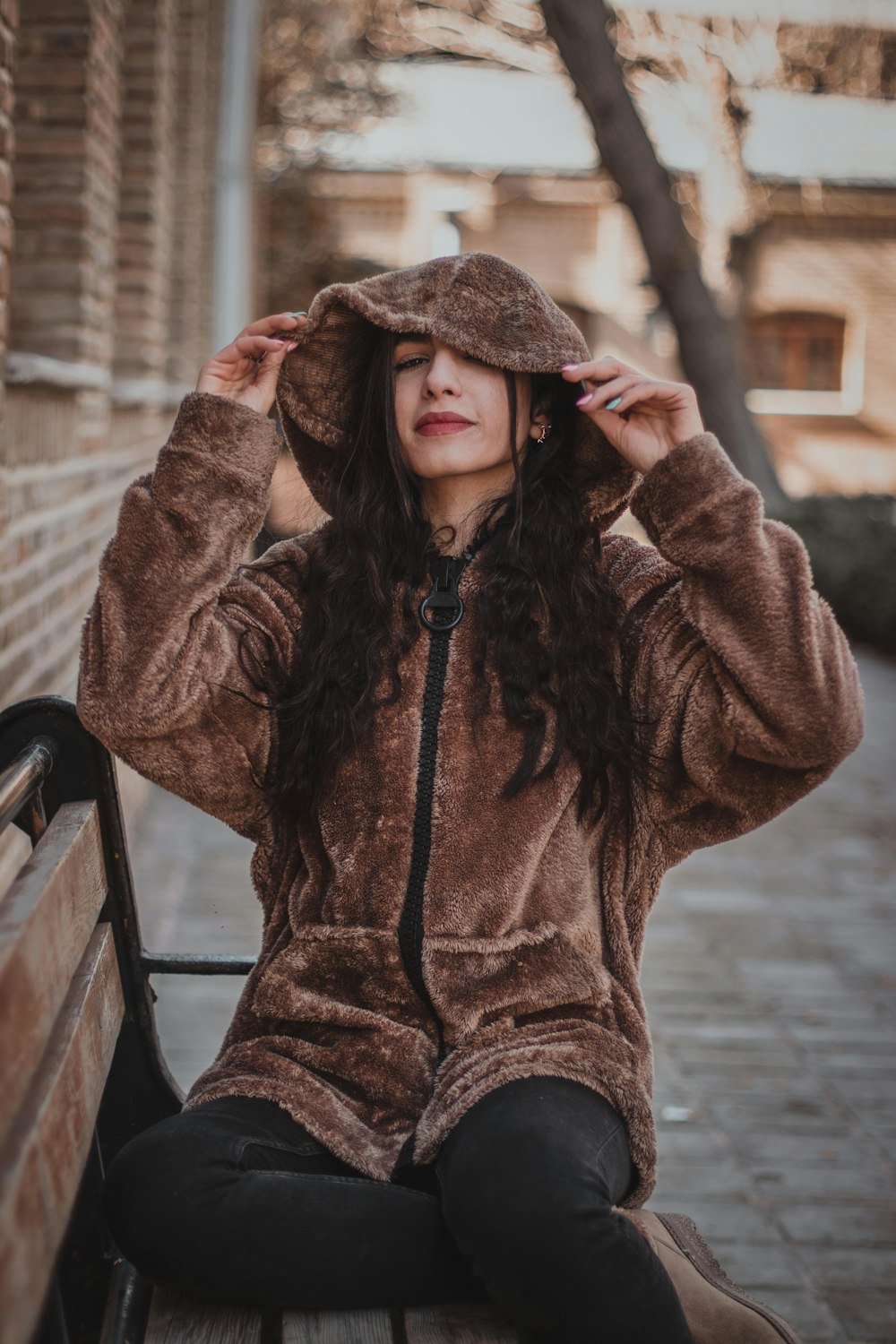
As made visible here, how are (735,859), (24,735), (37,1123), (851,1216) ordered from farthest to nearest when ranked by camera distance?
(735,859), (851,1216), (24,735), (37,1123)

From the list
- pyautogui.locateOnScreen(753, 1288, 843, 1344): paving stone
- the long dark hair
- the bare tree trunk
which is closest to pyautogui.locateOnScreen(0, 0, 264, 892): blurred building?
the long dark hair

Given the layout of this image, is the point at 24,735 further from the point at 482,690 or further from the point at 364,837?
the point at 482,690

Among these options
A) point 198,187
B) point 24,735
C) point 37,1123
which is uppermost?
point 198,187

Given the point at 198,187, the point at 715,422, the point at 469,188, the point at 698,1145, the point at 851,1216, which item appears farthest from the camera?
the point at 469,188

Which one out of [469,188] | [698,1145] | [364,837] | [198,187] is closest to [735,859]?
[698,1145]

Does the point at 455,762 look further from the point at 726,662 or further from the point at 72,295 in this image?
the point at 72,295

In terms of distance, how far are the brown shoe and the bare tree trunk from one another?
11187mm

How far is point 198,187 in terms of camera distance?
939cm

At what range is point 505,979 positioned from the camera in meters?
2.14

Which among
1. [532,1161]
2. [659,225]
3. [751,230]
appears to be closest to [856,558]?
[659,225]

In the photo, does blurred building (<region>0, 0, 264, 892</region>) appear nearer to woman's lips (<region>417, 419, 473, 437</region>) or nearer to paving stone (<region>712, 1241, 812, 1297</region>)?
woman's lips (<region>417, 419, 473, 437</region>)

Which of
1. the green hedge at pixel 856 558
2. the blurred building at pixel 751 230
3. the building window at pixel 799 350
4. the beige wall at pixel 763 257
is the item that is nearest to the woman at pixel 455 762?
the green hedge at pixel 856 558

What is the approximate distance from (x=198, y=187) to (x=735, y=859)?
569cm

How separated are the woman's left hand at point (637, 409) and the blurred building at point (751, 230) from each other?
76.8ft
